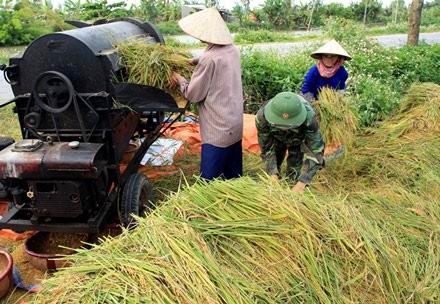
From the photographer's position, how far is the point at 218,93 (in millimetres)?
3629

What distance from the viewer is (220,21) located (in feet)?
11.9

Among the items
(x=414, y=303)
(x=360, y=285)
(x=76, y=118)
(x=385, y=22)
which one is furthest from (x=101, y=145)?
(x=385, y=22)

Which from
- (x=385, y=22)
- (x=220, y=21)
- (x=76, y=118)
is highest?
(x=220, y=21)

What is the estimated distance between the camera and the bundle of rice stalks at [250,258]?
1.74m

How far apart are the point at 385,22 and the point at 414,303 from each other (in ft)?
94.0

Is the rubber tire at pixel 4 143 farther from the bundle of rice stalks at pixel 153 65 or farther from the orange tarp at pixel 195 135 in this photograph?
the orange tarp at pixel 195 135

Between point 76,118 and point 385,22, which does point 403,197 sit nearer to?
→ point 76,118

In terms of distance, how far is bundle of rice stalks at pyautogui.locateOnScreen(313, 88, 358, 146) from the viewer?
166 inches

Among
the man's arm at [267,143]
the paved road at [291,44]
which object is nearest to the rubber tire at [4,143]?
the man's arm at [267,143]

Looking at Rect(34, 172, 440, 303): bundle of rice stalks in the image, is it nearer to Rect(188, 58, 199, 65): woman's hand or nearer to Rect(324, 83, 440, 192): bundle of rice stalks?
Rect(324, 83, 440, 192): bundle of rice stalks

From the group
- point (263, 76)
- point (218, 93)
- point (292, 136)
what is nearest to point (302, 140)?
point (292, 136)

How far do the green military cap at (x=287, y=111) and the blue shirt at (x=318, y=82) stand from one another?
149 centimetres

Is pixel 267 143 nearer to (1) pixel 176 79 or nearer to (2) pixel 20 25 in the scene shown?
(1) pixel 176 79

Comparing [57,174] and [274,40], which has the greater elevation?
[57,174]
